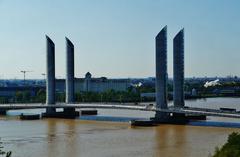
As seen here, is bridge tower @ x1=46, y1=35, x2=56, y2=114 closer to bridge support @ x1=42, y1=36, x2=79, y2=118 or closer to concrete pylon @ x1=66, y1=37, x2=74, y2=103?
bridge support @ x1=42, y1=36, x2=79, y2=118

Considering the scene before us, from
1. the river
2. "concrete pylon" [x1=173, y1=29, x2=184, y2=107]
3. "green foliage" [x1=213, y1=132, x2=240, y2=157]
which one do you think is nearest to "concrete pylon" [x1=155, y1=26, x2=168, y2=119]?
"concrete pylon" [x1=173, y1=29, x2=184, y2=107]

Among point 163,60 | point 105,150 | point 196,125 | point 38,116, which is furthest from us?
point 38,116

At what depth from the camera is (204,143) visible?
25.0 m

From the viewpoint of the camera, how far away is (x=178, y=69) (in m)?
41.0

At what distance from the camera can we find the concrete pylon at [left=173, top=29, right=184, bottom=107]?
41000mm

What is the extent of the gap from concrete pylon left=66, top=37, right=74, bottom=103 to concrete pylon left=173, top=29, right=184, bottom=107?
10852 millimetres

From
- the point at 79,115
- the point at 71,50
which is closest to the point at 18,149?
the point at 79,115

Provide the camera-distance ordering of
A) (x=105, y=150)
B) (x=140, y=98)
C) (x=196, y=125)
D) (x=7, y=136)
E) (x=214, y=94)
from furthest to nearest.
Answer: (x=214, y=94)
(x=140, y=98)
(x=196, y=125)
(x=7, y=136)
(x=105, y=150)

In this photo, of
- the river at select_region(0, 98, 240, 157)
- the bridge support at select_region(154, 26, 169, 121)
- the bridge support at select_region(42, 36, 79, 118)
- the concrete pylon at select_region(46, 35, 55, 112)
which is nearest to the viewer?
the river at select_region(0, 98, 240, 157)

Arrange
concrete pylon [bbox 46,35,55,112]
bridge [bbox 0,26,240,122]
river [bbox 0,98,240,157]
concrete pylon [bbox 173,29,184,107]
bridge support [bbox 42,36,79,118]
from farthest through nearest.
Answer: concrete pylon [bbox 46,35,55,112] → bridge support [bbox 42,36,79,118] → concrete pylon [bbox 173,29,184,107] → bridge [bbox 0,26,240,122] → river [bbox 0,98,240,157]

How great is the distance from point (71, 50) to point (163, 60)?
40.3 ft

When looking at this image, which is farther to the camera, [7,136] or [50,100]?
[50,100]

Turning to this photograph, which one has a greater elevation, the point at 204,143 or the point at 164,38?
the point at 164,38

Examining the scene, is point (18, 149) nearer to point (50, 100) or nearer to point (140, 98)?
point (50, 100)
